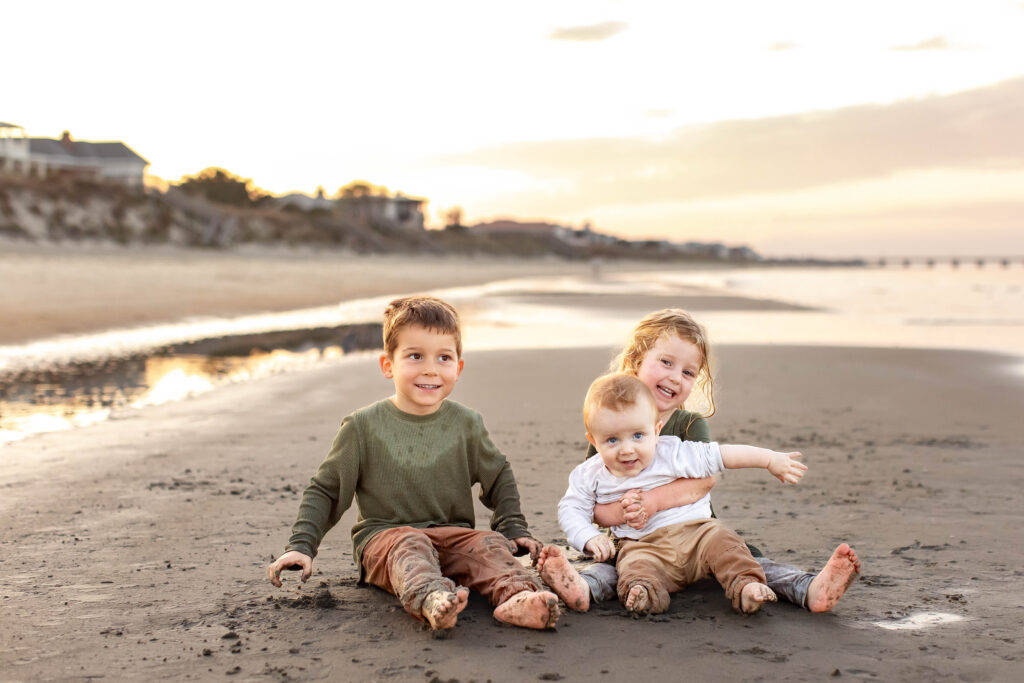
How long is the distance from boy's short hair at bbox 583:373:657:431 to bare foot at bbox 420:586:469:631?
75 centimetres

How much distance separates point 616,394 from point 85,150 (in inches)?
3262

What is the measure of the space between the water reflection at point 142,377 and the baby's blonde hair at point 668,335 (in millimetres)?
4968

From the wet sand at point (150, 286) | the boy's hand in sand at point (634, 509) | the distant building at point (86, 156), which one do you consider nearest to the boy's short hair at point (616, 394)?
the boy's hand in sand at point (634, 509)

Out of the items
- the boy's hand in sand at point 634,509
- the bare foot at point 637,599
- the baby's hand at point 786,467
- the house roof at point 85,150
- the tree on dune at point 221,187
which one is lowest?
the bare foot at point 637,599

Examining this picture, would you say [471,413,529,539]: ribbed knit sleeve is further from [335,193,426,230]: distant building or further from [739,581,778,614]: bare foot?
[335,193,426,230]: distant building

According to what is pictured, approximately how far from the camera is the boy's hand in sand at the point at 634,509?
3438 millimetres

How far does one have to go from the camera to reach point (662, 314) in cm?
370

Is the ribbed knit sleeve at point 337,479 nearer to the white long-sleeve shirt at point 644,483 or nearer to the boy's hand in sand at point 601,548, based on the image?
the white long-sleeve shirt at point 644,483

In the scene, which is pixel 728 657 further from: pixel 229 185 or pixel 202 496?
pixel 229 185

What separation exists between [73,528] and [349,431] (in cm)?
176

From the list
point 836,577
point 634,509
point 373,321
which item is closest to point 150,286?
A: point 373,321

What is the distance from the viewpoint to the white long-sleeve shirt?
11.3 feet

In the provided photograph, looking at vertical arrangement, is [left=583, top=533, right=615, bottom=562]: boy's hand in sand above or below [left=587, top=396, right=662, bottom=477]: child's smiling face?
below

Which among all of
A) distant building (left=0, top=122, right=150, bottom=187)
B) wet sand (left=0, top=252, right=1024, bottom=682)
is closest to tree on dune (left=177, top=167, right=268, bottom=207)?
distant building (left=0, top=122, right=150, bottom=187)
